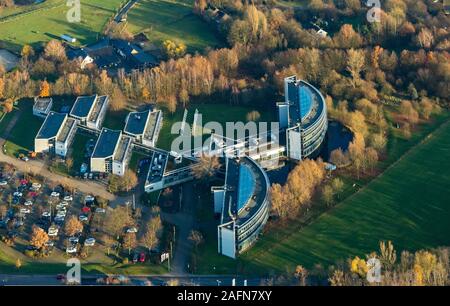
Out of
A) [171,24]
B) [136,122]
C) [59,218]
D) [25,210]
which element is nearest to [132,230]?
[59,218]

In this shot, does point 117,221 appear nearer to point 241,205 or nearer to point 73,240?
point 73,240

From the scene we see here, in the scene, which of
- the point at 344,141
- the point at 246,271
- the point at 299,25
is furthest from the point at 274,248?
the point at 299,25

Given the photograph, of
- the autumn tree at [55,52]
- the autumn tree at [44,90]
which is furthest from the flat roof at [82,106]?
the autumn tree at [55,52]

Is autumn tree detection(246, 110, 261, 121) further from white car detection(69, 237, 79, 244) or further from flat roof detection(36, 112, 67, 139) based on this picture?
white car detection(69, 237, 79, 244)

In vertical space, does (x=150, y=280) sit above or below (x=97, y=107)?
below

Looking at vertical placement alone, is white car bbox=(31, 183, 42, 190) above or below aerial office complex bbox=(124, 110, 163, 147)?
below

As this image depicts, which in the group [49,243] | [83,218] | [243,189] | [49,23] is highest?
[49,23]

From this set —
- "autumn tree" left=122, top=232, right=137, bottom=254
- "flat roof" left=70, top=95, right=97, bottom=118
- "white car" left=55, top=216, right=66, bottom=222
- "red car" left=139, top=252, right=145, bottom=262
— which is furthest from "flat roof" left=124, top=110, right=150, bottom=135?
"red car" left=139, top=252, right=145, bottom=262

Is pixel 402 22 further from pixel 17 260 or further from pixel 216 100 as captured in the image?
pixel 17 260
